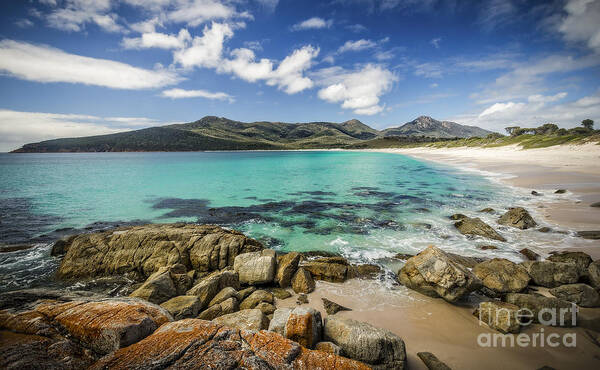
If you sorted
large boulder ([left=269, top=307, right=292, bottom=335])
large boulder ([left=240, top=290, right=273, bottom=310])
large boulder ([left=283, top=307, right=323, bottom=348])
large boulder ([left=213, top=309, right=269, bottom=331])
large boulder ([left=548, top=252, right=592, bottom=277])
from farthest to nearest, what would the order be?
large boulder ([left=548, top=252, right=592, bottom=277]), large boulder ([left=240, top=290, right=273, bottom=310]), large boulder ([left=213, top=309, right=269, bottom=331]), large boulder ([left=269, top=307, right=292, bottom=335]), large boulder ([left=283, top=307, right=323, bottom=348])

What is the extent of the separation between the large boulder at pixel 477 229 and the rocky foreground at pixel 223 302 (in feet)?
0.21

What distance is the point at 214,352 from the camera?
3588 millimetres

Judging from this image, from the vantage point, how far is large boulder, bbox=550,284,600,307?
267 inches

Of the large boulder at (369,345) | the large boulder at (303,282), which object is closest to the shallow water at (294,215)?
the large boulder at (303,282)

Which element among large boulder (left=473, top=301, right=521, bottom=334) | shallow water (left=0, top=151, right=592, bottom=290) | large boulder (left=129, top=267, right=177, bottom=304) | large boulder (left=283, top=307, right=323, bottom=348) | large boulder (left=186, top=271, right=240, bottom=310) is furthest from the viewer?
shallow water (left=0, top=151, right=592, bottom=290)

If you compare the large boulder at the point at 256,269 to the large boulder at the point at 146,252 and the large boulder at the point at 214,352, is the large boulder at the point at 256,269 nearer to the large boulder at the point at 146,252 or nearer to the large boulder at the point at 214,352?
the large boulder at the point at 146,252

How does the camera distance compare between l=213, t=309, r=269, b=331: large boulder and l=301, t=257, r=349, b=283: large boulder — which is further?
l=301, t=257, r=349, b=283: large boulder

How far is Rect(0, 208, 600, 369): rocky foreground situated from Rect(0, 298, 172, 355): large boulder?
2 centimetres

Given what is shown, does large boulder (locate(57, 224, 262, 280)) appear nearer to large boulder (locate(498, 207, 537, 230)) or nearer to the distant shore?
large boulder (locate(498, 207, 537, 230))

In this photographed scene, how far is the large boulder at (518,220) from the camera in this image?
1383cm

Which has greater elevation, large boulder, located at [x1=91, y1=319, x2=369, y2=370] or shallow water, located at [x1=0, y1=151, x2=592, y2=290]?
large boulder, located at [x1=91, y1=319, x2=369, y2=370]

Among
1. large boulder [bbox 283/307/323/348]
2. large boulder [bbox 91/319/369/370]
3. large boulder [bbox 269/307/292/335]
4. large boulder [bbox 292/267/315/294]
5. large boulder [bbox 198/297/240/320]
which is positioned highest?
large boulder [bbox 91/319/369/370]

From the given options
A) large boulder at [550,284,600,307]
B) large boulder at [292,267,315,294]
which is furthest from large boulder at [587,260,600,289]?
large boulder at [292,267,315,294]

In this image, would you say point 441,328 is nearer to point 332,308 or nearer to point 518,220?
point 332,308
